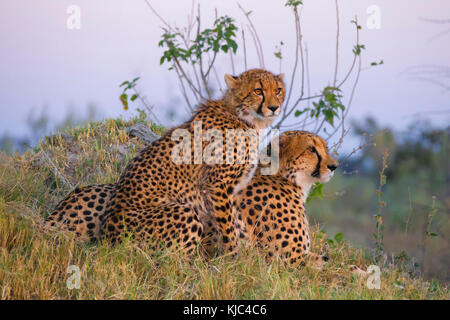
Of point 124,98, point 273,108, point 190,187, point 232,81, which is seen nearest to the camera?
point 190,187

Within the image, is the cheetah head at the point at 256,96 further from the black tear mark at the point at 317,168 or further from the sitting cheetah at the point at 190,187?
the black tear mark at the point at 317,168

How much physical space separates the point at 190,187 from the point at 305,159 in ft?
3.12

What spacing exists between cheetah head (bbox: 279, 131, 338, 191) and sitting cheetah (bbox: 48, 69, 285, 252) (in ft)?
0.92

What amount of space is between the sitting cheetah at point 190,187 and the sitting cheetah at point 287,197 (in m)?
0.14

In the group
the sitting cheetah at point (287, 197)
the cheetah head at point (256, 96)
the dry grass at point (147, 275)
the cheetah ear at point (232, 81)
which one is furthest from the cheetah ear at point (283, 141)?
the dry grass at point (147, 275)

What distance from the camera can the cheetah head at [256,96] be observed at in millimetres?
4309

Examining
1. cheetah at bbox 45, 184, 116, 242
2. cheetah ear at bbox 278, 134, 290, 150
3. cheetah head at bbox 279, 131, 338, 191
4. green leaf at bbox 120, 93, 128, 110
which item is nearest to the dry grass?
cheetah at bbox 45, 184, 116, 242

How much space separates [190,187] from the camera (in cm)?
406

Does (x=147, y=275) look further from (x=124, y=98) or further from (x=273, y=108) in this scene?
(x=124, y=98)

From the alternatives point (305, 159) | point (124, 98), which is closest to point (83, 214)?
point (305, 159)

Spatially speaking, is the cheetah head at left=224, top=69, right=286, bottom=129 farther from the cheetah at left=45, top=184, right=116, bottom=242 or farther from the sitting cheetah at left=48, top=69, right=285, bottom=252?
the cheetah at left=45, top=184, right=116, bottom=242
